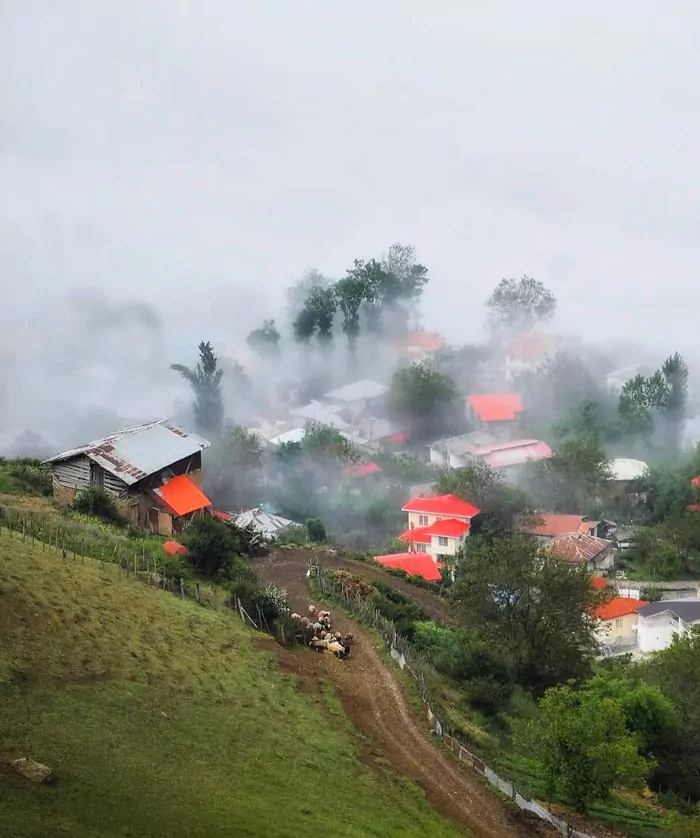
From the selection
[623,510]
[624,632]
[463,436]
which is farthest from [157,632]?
[463,436]

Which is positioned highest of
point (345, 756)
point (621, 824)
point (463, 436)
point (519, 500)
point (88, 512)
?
point (463, 436)

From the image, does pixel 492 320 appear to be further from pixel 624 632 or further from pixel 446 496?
pixel 624 632

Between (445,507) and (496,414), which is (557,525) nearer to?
(445,507)

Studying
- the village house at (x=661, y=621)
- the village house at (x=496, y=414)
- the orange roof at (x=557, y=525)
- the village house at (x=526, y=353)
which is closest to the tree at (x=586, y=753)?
the village house at (x=661, y=621)

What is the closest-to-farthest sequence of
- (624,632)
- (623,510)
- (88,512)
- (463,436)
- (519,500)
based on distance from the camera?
(88,512), (624,632), (519,500), (623,510), (463,436)

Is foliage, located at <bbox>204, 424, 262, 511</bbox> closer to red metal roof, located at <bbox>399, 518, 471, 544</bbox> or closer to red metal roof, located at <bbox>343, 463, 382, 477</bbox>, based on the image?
red metal roof, located at <bbox>343, 463, 382, 477</bbox>

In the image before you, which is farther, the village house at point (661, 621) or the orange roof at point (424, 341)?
the orange roof at point (424, 341)

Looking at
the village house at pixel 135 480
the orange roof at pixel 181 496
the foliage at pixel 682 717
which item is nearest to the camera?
the foliage at pixel 682 717

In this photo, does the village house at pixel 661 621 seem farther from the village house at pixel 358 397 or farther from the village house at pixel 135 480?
the village house at pixel 358 397
